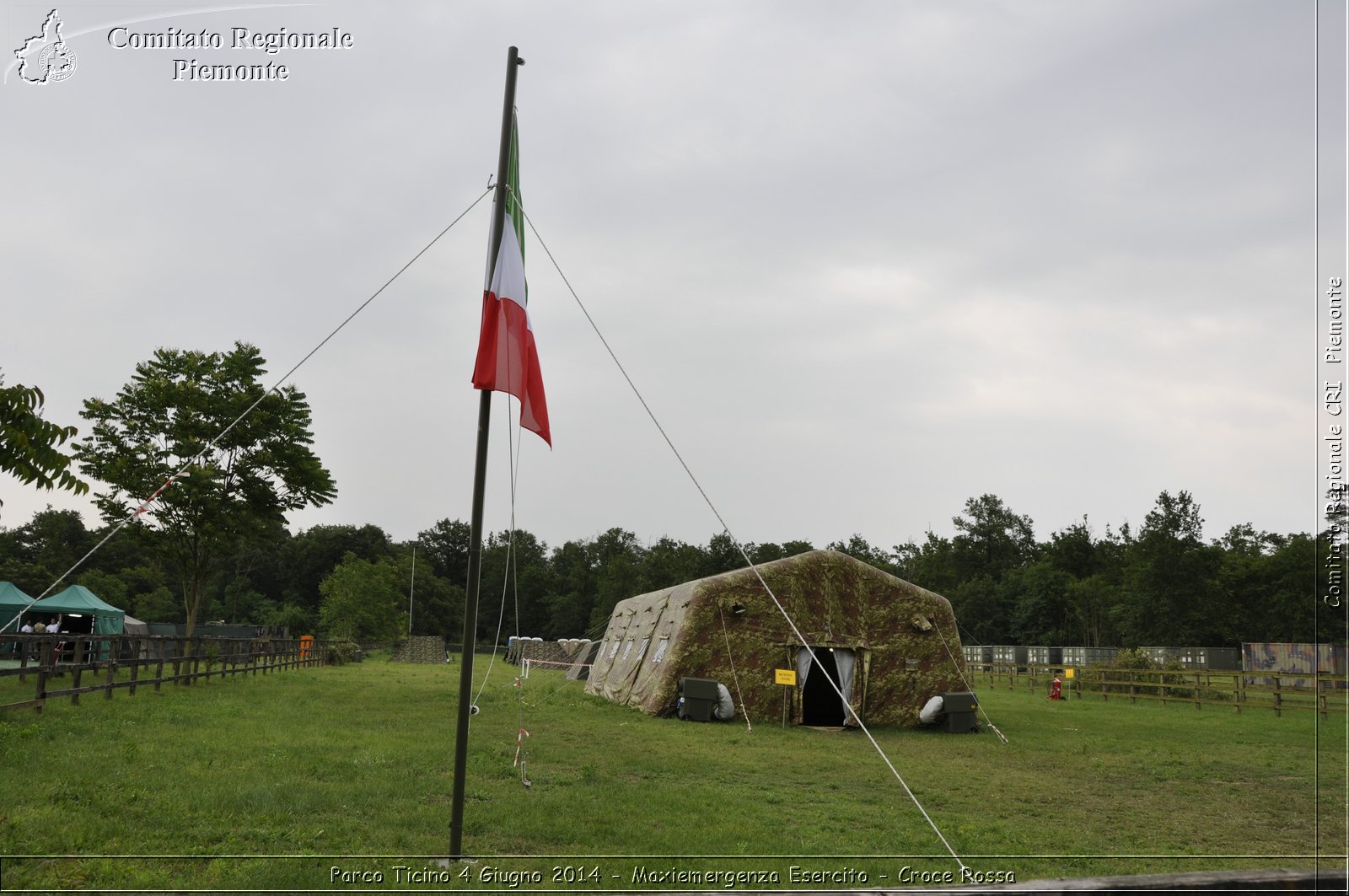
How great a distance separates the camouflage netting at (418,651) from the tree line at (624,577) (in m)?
2.75

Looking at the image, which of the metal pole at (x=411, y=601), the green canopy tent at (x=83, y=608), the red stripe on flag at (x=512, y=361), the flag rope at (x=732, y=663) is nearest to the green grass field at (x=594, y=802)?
the flag rope at (x=732, y=663)

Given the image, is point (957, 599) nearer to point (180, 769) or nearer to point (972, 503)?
point (972, 503)

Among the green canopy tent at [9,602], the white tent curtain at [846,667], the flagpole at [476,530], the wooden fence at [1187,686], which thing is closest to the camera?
the flagpole at [476,530]

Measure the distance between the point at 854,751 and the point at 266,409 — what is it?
62.6 feet

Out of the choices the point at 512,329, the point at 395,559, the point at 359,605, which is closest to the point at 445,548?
the point at 395,559

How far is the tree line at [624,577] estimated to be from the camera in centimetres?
4894

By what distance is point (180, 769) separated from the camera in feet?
26.7

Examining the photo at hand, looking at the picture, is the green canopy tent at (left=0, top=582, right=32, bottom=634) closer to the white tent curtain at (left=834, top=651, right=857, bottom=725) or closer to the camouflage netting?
the white tent curtain at (left=834, top=651, right=857, bottom=725)

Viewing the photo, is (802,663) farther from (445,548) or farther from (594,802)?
(445,548)

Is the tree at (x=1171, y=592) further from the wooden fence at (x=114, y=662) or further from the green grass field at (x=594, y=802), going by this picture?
the wooden fence at (x=114, y=662)

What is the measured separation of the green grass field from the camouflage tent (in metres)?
1.51

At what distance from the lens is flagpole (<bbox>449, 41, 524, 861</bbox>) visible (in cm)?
543

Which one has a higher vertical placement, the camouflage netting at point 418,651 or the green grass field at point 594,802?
the green grass field at point 594,802

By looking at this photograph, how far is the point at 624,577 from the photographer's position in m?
75.0
